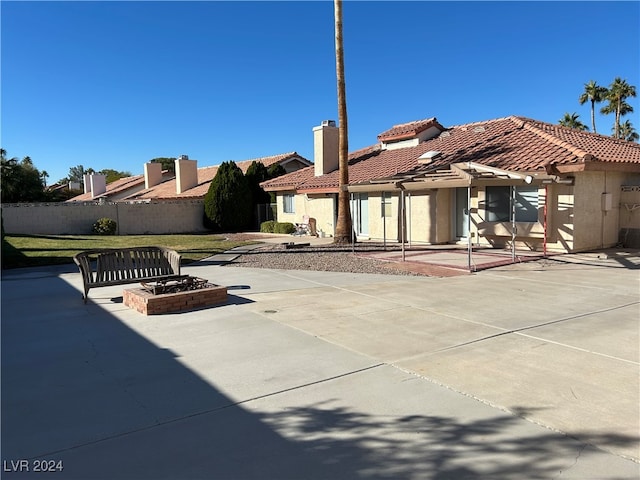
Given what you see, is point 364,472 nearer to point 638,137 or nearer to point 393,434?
point 393,434

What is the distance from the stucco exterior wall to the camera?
27766mm

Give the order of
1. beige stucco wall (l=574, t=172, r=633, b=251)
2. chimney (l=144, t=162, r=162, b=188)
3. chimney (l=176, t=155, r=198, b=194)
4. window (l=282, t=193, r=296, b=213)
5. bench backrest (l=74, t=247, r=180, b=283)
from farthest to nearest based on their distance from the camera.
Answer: chimney (l=144, t=162, r=162, b=188), chimney (l=176, t=155, r=198, b=194), window (l=282, t=193, r=296, b=213), beige stucco wall (l=574, t=172, r=633, b=251), bench backrest (l=74, t=247, r=180, b=283)

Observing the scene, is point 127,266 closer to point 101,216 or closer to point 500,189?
point 500,189

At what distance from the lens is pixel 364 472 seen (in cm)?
315

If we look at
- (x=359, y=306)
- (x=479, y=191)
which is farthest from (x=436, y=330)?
(x=479, y=191)

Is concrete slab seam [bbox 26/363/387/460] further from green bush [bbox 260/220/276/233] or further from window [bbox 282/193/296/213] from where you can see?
green bush [bbox 260/220/276/233]

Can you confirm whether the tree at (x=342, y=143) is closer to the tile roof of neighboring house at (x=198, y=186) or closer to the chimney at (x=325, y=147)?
the chimney at (x=325, y=147)

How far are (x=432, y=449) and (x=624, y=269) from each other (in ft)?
35.4

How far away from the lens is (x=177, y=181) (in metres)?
36.8

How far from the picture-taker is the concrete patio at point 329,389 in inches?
130

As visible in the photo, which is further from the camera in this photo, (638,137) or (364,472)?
(638,137)

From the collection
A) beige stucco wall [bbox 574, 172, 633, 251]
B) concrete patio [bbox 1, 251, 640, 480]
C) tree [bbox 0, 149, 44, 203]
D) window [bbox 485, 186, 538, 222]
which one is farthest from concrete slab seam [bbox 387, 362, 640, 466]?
tree [bbox 0, 149, 44, 203]

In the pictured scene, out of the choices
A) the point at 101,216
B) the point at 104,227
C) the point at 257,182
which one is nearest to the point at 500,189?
the point at 257,182

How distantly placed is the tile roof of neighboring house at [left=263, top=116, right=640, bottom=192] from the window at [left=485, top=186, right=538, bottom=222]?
934mm
